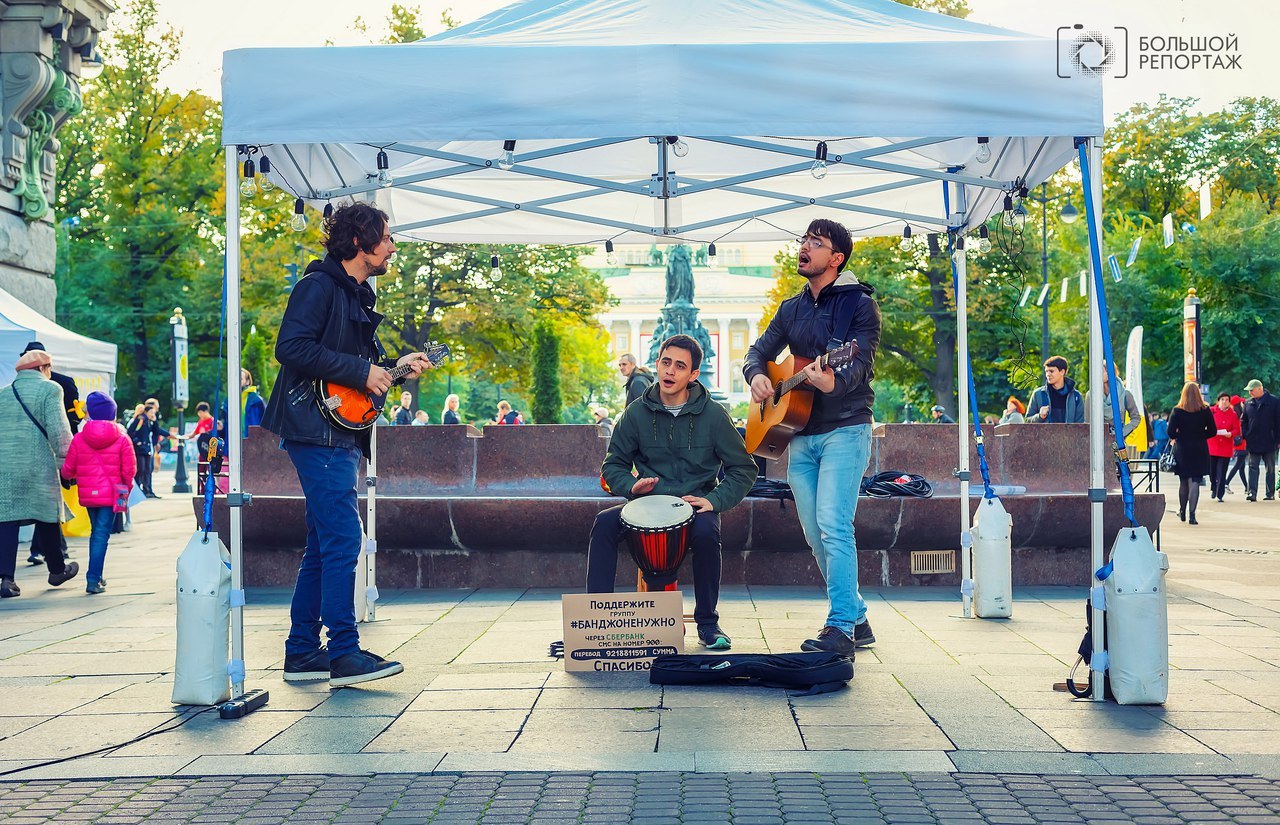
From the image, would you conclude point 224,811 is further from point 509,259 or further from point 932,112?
point 509,259

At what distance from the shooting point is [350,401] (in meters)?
6.15

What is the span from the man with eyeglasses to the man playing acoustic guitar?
1.86 m

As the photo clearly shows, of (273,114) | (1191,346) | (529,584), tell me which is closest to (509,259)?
(1191,346)

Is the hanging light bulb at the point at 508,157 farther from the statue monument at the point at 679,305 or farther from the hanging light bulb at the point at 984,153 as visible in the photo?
the statue monument at the point at 679,305

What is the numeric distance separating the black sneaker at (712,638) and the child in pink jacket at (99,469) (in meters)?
5.76

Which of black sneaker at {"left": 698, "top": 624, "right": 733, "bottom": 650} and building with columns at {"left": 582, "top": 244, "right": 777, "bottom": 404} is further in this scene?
building with columns at {"left": 582, "top": 244, "right": 777, "bottom": 404}

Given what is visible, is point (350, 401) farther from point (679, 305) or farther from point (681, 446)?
point (679, 305)

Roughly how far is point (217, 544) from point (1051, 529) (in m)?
6.57

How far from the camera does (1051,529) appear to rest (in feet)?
33.3

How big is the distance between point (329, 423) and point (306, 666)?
1.25 metres

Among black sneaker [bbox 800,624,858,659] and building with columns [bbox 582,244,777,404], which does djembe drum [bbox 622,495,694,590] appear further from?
building with columns [bbox 582,244,777,404]

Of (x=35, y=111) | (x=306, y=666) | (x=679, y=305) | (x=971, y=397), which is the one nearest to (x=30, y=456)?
(x=306, y=666)

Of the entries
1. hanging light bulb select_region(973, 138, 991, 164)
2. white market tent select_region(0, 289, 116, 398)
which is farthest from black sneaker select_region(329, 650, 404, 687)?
white market tent select_region(0, 289, 116, 398)

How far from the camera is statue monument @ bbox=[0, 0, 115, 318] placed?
1605 cm
